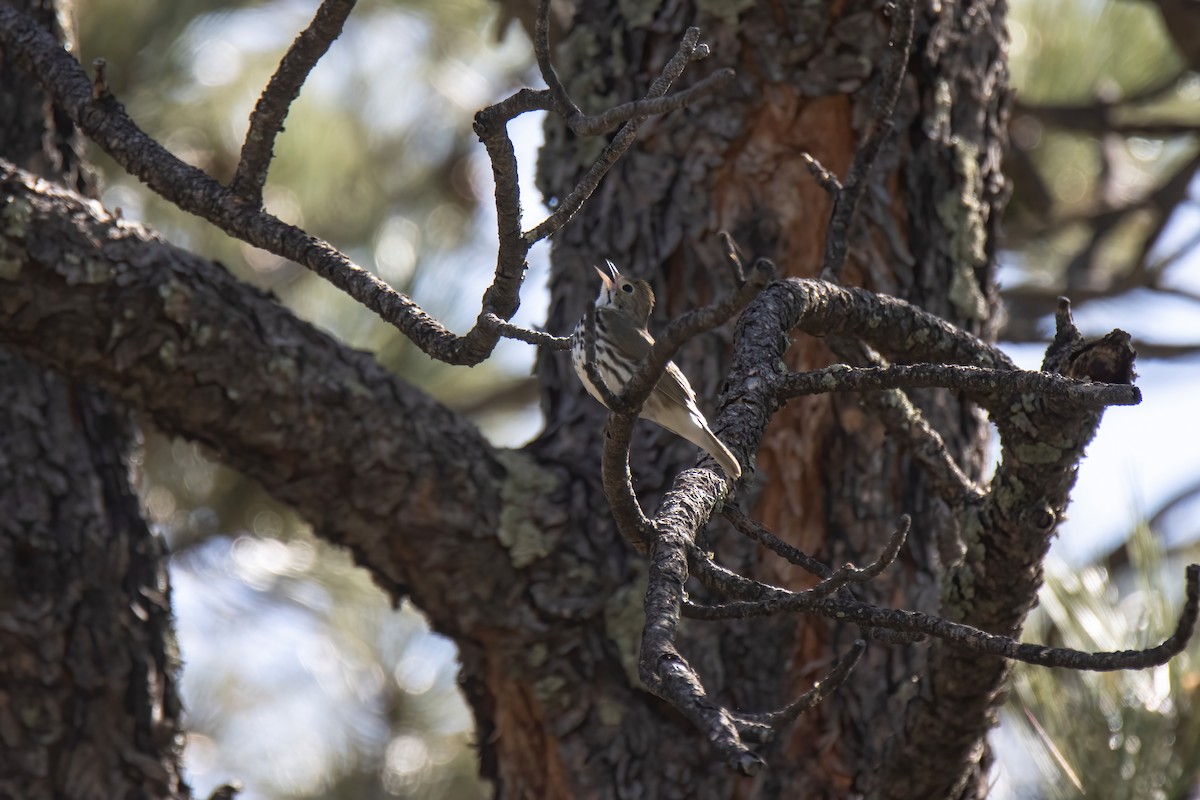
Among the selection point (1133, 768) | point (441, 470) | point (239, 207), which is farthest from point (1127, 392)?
point (1133, 768)

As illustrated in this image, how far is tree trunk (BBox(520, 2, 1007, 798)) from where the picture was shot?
8.05 ft

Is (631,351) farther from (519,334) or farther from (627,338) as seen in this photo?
(519,334)

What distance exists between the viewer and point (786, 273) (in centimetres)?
266

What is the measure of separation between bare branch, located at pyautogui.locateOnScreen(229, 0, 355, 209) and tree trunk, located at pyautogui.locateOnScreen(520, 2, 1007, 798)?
1.00 m

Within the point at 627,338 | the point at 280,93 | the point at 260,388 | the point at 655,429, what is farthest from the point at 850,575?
the point at 627,338

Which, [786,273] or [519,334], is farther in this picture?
[786,273]

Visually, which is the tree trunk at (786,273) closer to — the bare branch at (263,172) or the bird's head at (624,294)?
the bird's head at (624,294)

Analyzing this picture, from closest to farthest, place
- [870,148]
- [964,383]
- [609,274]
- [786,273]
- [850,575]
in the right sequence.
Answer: [850,575]
[964,383]
[870,148]
[786,273]
[609,274]

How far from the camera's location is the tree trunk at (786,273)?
2453mm

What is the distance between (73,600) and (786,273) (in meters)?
1.52

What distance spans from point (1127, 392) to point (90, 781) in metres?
→ 1.99

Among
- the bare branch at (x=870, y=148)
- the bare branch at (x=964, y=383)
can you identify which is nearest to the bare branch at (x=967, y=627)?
the bare branch at (x=964, y=383)

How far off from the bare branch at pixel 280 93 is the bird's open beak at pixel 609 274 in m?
1.07

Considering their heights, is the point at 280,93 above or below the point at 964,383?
above
